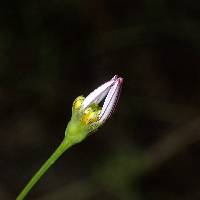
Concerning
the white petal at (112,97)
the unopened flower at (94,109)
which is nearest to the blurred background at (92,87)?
the unopened flower at (94,109)

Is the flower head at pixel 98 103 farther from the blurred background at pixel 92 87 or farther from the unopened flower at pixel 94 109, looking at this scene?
the blurred background at pixel 92 87

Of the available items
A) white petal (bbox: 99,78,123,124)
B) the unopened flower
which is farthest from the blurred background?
white petal (bbox: 99,78,123,124)

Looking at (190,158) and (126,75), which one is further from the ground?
(126,75)

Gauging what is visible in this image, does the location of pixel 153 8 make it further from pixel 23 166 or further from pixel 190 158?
pixel 23 166

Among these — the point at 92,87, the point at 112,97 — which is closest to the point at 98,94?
the point at 112,97

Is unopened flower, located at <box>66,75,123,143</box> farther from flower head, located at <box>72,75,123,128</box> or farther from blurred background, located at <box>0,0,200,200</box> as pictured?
blurred background, located at <box>0,0,200,200</box>

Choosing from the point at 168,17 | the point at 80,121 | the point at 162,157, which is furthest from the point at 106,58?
the point at 80,121

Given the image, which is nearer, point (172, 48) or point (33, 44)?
point (33, 44)
